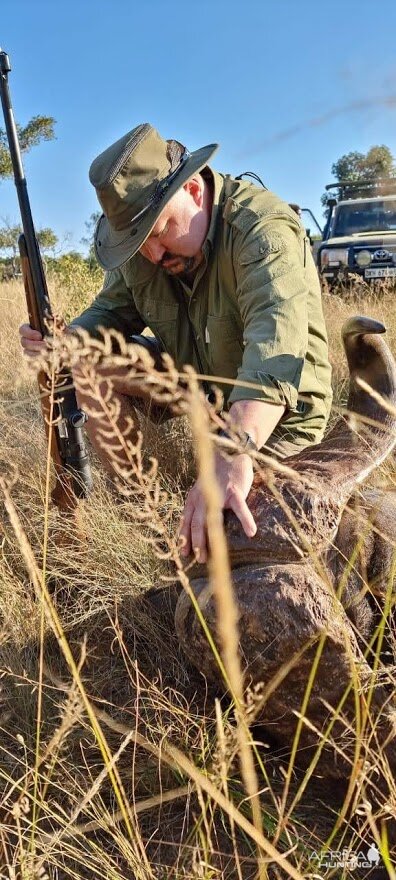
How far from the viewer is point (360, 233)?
10359 millimetres

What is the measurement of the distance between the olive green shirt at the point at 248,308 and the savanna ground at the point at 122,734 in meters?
0.46

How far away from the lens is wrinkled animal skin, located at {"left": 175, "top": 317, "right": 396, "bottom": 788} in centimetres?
150

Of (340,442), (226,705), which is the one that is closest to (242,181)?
(340,442)

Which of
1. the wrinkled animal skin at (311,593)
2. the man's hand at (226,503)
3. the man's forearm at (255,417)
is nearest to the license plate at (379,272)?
the man's forearm at (255,417)

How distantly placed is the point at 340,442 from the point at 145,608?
904mm

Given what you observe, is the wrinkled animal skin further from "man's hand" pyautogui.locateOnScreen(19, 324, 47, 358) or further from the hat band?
"man's hand" pyautogui.locateOnScreen(19, 324, 47, 358)

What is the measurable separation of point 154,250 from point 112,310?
81cm

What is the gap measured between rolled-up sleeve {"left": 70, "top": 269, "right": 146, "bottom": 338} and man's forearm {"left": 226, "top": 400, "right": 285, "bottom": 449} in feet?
4.93

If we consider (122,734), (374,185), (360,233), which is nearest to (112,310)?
(122,734)

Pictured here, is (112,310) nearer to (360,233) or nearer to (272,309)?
(272,309)

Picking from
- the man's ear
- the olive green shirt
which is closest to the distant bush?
the olive green shirt

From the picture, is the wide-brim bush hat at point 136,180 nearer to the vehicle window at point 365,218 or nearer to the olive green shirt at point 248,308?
the olive green shirt at point 248,308

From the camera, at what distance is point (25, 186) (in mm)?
2826

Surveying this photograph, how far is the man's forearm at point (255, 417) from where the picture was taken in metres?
1.93
